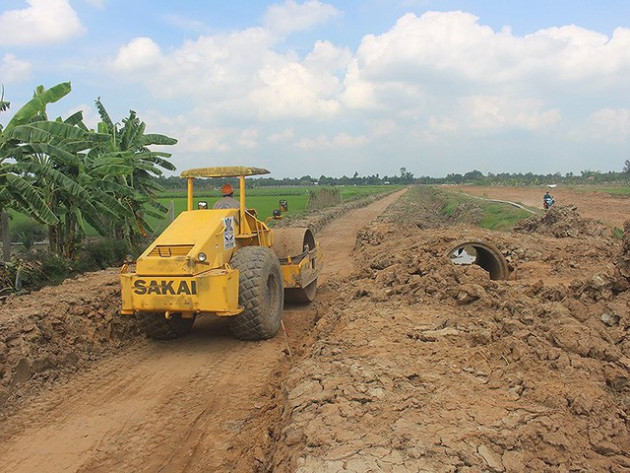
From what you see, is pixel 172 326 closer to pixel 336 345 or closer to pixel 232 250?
pixel 232 250

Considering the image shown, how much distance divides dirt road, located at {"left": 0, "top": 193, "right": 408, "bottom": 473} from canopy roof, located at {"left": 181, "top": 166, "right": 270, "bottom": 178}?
2.42m

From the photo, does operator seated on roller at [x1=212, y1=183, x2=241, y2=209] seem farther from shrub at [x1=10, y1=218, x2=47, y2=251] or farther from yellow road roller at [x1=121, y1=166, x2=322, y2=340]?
shrub at [x1=10, y1=218, x2=47, y2=251]

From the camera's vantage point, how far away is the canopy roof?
759 cm

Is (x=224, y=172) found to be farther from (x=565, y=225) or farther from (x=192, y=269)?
(x=565, y=225)

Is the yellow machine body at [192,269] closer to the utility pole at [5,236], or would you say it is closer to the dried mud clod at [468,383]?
the dried mud clod at [468,383]

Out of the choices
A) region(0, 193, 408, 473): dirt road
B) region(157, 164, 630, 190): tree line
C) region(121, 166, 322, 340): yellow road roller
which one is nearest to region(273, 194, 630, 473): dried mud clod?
region(0, 193, 408, 473): dirt road

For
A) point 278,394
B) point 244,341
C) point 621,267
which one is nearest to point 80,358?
point 244,341

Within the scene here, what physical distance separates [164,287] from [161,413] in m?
1.69

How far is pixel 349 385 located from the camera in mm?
4426

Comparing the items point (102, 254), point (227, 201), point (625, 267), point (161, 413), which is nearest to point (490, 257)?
point (625, 267)

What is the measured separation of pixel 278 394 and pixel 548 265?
6.81m

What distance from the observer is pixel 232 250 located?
7301 millimetres

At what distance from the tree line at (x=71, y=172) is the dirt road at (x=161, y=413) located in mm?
5919

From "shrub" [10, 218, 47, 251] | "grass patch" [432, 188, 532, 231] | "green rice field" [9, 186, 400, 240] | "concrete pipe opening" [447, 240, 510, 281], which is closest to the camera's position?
"concrete pipe opening" [447, 240, 510, 281]
